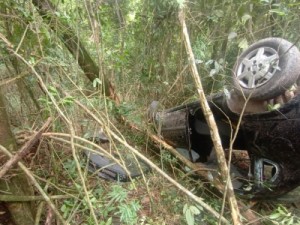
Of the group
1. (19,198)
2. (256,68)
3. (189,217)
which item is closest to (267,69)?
(256,68)

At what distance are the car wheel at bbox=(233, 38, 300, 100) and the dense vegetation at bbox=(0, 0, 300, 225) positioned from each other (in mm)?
184

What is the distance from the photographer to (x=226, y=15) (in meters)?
4.66

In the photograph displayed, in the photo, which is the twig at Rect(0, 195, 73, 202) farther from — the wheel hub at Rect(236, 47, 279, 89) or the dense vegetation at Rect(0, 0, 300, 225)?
the wheel hub at Rect(236, 47, 279, 89)

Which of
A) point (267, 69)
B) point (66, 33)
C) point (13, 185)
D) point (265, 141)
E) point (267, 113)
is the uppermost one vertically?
point (66, 33)

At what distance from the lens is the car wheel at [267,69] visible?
2.78 meters

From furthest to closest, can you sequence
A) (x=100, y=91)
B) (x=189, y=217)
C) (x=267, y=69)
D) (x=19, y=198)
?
(x=267, y=69), (x=100, y=91), (x=19, y=198), (x=189, y=217)

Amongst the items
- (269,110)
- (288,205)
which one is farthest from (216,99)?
(288,205)

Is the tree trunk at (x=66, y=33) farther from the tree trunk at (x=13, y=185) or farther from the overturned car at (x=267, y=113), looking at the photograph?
the overturned car at (x=267, y=113)

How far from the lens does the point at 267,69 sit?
296 cm

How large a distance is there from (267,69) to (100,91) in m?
1.64

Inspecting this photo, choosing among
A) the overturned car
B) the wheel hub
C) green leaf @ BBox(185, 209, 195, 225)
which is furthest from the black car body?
green leaf @ BBox(185, 209, 195, 225)

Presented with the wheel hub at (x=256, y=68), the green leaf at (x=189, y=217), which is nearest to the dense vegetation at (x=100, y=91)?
the green leaf at (x=189, y=217)

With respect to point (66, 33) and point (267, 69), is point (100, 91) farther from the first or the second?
point (267, 69)

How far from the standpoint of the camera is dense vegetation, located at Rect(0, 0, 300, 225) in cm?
236
